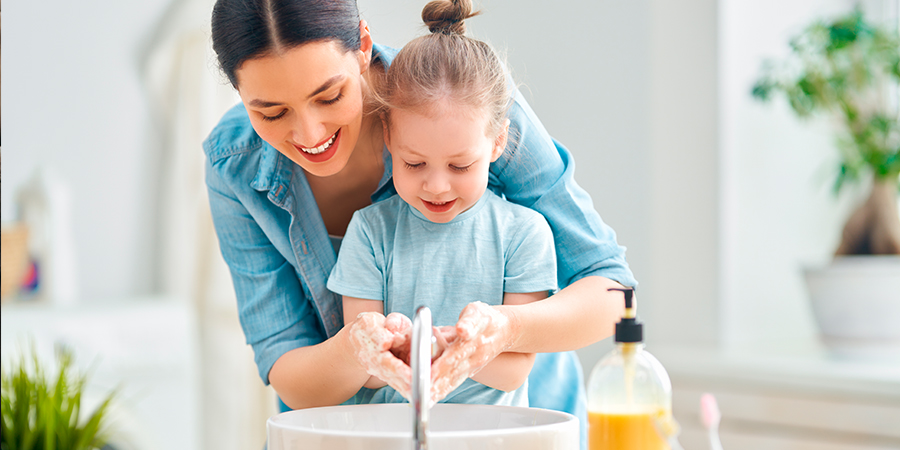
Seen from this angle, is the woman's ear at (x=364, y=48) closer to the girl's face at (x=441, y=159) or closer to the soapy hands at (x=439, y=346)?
the girl's face at (x=441, y=159)

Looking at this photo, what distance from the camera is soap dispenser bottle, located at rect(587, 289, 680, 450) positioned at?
625mm

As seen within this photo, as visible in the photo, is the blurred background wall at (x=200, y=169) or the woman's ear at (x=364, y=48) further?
the blurred background wall at (x=200, y=169)

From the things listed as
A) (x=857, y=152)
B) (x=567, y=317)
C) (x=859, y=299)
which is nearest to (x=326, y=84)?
(x=567, y=317)

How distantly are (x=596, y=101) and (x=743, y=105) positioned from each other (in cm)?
78

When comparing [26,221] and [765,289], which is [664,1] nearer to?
[765,289]

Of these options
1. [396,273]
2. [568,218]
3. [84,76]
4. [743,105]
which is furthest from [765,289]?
[84,76]

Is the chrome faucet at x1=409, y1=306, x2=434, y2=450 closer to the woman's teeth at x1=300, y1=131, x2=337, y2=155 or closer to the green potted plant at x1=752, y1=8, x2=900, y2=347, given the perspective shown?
the woman's teeth at x1=300, y1=131, x2=337, y2=155

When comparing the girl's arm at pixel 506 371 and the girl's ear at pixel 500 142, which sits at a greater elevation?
the girl's ear at pixel 500 142

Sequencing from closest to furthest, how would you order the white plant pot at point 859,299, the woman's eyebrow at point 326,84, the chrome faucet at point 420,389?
the chrome faucet at point 420,389
the woman's eyebrow at point 326,84
the white plant pot at point 859,299

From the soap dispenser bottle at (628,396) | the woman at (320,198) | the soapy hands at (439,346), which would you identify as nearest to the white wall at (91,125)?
the woman at (320,198)

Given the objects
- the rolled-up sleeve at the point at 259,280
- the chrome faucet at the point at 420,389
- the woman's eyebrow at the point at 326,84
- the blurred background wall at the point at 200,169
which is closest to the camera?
the chrome faucet at the point at 420,389

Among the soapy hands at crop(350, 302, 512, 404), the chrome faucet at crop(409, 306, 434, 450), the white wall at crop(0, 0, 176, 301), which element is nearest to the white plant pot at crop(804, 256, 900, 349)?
the soapy hands at crop(350, 302, 512, 404)

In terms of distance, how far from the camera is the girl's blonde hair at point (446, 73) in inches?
29.1

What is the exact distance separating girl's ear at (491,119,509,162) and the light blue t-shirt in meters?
0.06
